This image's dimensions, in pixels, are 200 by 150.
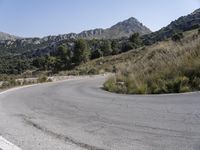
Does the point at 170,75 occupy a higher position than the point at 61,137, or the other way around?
the point at 170,75

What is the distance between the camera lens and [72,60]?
112938 millimetres

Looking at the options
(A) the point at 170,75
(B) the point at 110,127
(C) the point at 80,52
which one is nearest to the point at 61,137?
(B) the point at 110,127

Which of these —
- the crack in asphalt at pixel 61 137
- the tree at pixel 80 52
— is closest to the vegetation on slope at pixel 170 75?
the crack in asphalt at pixel 61 137

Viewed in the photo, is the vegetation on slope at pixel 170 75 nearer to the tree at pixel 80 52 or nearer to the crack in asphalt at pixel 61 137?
the crack in asphalt at pixel 61 137

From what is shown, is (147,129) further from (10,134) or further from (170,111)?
(10,134)

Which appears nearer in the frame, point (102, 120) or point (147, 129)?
point (147, 129)

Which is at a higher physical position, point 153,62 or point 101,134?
point 153,62

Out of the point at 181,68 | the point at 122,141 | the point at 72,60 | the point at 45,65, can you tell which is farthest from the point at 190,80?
the point at 45,65

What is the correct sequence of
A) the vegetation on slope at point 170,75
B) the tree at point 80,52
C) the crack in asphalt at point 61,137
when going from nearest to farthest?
1. the crack in asphalt at point 61,137
2. the vegetation on slope at point 170,75
3. the tree at point 80,52

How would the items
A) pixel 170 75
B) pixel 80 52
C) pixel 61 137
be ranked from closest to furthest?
pixel 61 137
pixel 170 75
pixel 80 52

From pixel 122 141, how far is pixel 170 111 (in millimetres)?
2824

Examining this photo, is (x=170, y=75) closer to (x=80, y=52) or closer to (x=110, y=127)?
(x=110, y=127)

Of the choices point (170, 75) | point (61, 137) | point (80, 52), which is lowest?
point (61, 137)

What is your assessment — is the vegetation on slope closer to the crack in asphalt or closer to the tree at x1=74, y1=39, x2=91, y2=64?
the crack in asphalt
